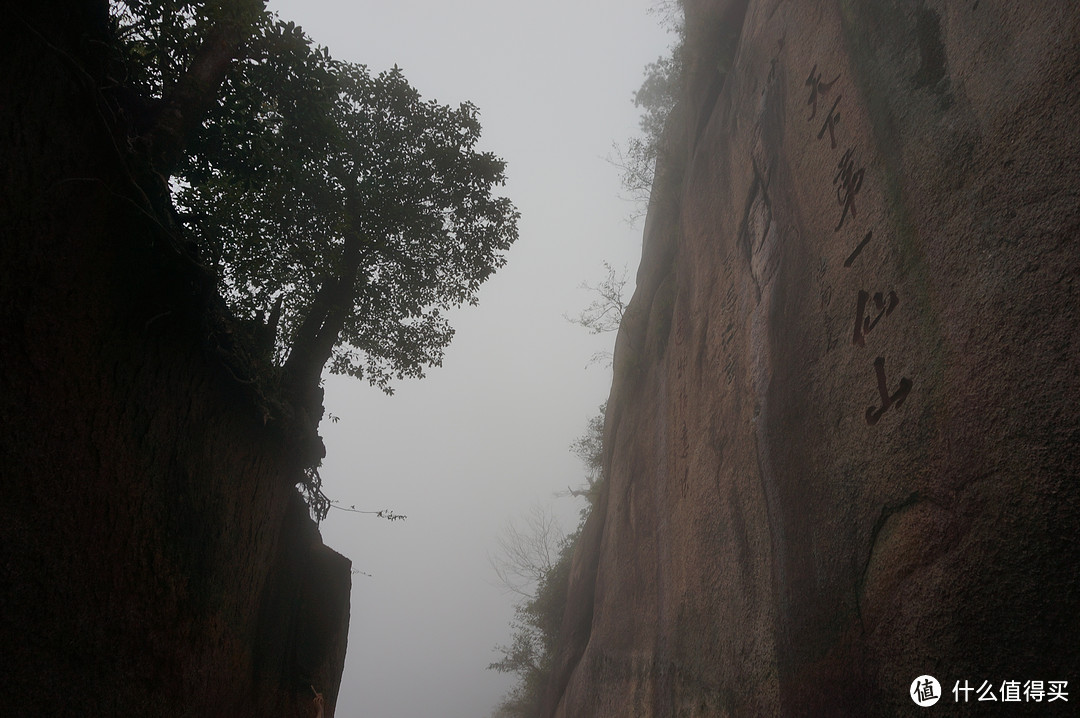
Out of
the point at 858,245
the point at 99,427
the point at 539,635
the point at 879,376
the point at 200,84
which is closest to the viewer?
the point at 99,427

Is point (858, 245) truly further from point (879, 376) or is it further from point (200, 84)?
point (200, 84)

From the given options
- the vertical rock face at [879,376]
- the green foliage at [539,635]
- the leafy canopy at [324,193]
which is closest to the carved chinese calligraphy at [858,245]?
the vertical rock face at [879,376]

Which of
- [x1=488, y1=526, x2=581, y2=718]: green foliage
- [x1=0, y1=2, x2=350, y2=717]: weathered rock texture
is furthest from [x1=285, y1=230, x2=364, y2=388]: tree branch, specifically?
[x1=488, y1=526, x2=581, y2=718]: green foliage

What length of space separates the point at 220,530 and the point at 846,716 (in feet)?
19.1

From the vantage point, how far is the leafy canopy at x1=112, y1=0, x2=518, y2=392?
18.6 ft

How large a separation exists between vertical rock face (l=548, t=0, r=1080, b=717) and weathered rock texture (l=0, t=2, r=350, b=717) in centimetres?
532

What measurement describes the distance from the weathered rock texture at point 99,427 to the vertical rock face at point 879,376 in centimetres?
532

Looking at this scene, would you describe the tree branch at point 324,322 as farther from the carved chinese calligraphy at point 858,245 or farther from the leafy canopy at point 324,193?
the carved chinese calligraphy at point 858,245

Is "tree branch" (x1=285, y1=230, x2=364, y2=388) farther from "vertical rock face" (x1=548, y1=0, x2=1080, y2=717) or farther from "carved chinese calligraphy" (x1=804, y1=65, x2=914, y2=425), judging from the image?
"carved chinese calligraphy" (x1=804, y1=65, x2=914, y2=425)

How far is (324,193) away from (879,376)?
25.0ft

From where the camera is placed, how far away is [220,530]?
5301 mm

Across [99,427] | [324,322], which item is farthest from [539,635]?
[99,427]

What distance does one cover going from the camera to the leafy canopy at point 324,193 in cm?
568

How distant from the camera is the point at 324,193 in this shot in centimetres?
801
